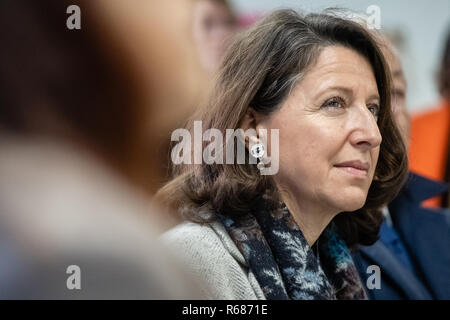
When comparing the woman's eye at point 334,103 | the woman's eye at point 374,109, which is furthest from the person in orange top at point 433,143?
the woman's eye at point 334,103

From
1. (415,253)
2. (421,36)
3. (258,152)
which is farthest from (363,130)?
(421,36)

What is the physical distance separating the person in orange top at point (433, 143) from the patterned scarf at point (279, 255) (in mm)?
1175

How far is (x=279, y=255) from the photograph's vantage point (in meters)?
1.10

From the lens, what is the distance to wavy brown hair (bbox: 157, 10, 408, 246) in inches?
44.9

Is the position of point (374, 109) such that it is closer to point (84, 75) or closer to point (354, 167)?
point (354, 167)

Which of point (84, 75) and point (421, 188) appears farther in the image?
point (421, 188)

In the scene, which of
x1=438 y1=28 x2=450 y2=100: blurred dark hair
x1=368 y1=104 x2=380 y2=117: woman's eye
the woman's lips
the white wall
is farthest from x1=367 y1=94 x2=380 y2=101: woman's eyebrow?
x1=438 y1=28 x2=450 y2=100: blurred dark hair

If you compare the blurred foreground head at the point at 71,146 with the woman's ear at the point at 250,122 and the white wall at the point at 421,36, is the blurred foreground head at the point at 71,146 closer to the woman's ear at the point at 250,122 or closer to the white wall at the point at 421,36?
the woman's ear at the point at 250,122

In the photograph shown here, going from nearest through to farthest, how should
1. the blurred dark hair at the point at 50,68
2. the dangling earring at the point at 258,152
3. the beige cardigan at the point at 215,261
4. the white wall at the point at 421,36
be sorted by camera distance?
the blurred dark hair at the point at 50,68 → the beige cardigan at the point at 215,261 → the dangling earring at the point at 258,152 → the white wall at the point at 421,36

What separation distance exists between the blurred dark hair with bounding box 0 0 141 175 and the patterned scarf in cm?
49

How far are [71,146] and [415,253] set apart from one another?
3.75ft

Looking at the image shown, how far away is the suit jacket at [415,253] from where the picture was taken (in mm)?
1411
